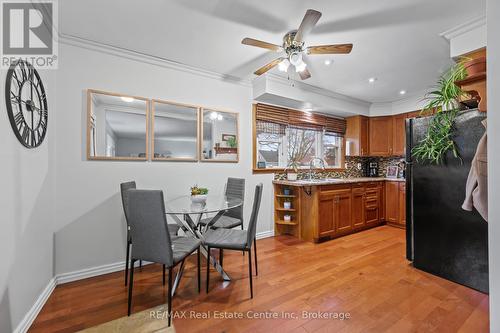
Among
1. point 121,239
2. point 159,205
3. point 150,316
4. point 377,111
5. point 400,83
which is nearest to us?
point 159,205

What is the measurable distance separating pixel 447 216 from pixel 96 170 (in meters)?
3.62

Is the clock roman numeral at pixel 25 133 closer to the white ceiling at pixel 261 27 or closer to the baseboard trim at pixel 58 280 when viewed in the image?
the white ceiling at pixel 261 27

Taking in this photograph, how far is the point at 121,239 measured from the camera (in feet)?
8.14

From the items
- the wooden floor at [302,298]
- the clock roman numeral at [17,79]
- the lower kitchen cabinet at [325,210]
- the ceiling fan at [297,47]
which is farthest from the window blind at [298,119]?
the clock roman numeral at [17,79]

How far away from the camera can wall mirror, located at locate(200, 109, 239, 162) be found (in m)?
3.01

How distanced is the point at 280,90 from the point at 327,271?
250 cm

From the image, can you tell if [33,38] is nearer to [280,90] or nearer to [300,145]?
[280,90]

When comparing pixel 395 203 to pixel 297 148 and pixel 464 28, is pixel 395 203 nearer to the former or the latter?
pixel 297 148

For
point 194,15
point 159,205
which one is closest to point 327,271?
point 159,205

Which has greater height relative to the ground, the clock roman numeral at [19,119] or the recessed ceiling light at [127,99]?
the recessed ceiling light at [127,99]

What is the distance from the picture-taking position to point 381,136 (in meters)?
4.64

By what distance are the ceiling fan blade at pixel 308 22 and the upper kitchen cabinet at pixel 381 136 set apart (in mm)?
3551

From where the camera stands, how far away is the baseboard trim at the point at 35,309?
1494mm

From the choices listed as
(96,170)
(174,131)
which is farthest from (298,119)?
(96,170)
